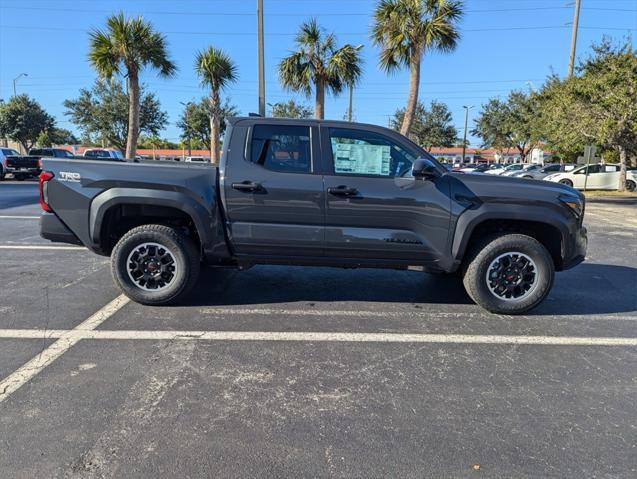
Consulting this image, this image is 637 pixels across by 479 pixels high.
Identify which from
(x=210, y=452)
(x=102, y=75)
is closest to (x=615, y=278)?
(x=210, y=452)

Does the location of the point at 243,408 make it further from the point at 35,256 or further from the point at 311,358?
the point at 35,256

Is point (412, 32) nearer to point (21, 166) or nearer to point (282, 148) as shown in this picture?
point (282, 148)

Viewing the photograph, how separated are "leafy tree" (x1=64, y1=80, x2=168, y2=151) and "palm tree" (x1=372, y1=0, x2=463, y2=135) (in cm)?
3184

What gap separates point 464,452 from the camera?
2.50 meters

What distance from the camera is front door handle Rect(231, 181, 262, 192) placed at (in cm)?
439

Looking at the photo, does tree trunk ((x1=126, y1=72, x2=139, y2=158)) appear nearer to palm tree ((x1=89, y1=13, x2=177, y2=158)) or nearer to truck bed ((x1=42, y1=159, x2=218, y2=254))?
palm tree ((x1=89, y1=13, x2=177, y2=158))

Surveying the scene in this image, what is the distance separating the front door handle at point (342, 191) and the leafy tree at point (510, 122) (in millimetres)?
29141

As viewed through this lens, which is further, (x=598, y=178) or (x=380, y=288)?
(x=598, y=178)

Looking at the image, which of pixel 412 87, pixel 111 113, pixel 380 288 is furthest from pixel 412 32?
pixel 111 113

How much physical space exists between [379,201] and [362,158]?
1.57 feet

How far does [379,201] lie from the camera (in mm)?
4395

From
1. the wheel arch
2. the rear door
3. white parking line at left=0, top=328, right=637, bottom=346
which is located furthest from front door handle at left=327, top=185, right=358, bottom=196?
white parking line at left=0, top=328, right=637, bottom=346

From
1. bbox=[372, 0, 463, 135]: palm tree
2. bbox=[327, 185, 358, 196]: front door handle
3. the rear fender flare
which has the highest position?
bbox=[372, 0, 463, 135]: palm tree

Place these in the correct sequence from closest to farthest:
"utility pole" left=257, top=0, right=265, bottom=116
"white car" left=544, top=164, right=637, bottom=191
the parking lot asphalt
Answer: the parking lot asphalt
"utility pole" left=257, top=0, right=265, bottom=116
"white car" left=544, top=164, right=637, bottom=191
